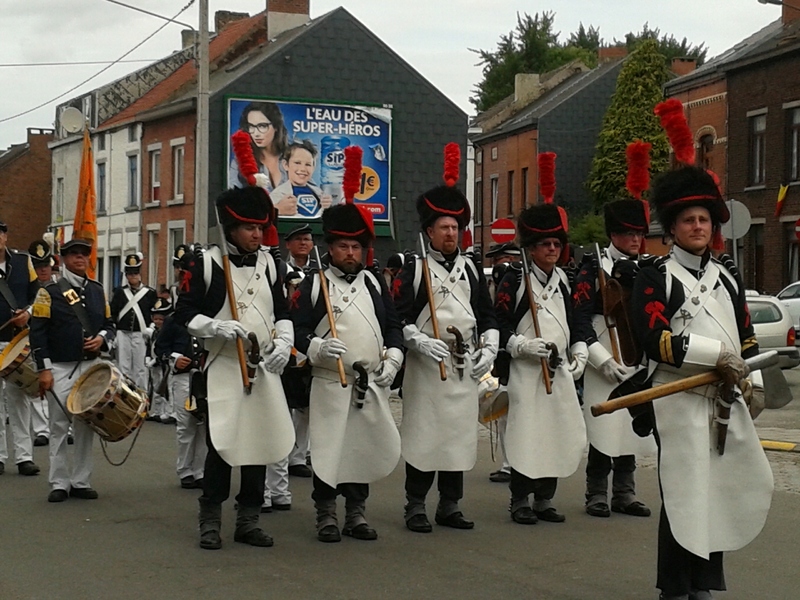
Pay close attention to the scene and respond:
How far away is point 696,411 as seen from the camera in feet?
21.7

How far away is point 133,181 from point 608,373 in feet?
127

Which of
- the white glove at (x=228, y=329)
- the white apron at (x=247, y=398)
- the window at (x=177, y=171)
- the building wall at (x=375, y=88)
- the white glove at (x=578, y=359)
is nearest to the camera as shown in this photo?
the white glove at (x=228, y=329)

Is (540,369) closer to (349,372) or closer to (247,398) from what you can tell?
(349,372)

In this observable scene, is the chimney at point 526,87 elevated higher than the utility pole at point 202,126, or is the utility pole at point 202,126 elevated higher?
the chimney at point 526,87

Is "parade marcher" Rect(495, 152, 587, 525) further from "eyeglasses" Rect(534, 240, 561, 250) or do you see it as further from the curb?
the curb

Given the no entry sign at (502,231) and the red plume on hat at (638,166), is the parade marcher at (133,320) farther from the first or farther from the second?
the red plume on hat at (638,166)

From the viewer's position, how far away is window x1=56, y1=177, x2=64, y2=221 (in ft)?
177

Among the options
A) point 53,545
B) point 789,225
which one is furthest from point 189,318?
point 789,225

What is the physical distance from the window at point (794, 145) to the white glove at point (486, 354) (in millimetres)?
29347

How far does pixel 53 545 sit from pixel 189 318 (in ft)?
5.56

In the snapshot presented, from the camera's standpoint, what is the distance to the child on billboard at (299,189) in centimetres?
3947

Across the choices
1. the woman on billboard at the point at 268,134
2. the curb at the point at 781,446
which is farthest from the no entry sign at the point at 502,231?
the woman on billboard at the point at 268,134

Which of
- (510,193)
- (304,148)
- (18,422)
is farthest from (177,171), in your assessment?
(18,422)

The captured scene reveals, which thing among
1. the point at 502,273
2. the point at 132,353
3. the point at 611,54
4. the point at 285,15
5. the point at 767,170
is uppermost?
the point at 611,54
